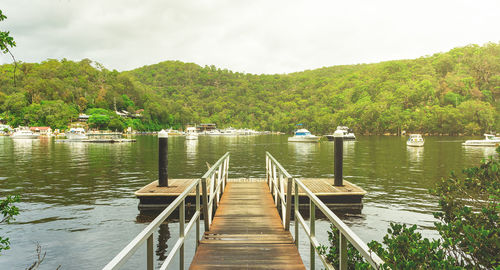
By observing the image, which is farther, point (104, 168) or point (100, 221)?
point (104, 168)

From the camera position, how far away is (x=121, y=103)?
145 m

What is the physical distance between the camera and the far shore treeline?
105688 mm

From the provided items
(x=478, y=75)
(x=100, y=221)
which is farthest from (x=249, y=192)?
(x=478, y=75)

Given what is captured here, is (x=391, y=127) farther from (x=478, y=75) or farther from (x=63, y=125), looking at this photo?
(x=63, y=125)

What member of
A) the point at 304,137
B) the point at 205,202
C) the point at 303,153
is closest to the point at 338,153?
the point at 205,202

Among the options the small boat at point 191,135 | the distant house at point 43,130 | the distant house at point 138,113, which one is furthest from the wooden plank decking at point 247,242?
the distant house at point 138,113

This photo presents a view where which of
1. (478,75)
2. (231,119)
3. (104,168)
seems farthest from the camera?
(231,119)

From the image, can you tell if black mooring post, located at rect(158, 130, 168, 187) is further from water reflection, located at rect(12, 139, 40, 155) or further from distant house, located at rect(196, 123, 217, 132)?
distant house, located at rect(196, 123, 217, 132)

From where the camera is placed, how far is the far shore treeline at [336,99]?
105688 mm

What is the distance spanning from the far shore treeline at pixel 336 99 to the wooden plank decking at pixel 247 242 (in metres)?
109

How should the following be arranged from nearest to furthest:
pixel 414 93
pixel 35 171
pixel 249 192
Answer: pixel 249 192 → pixel 35 171 → pixel 414 93

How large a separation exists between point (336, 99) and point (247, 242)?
154199 millimetres

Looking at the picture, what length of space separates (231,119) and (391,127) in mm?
104923

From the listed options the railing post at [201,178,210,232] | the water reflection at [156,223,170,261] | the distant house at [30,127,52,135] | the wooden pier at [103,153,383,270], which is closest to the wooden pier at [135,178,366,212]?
the water reflection at [156,223,170,261]
